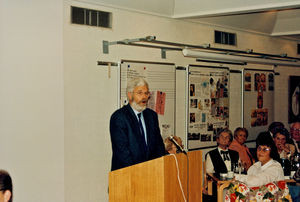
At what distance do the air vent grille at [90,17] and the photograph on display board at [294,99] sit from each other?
18.5ft

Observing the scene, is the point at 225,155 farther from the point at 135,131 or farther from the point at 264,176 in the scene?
the point at 135,131

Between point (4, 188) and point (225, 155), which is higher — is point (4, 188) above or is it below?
above

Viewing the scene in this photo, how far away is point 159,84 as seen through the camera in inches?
244

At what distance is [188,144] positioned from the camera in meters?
6.87

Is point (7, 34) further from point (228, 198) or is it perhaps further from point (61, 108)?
point (228, 198)

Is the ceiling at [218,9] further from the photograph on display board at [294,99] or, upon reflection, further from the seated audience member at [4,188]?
the seated audience member at [4,188]

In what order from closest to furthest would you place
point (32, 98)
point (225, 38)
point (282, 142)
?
point (32, 98) < point (282, 142) < point (225, 38)

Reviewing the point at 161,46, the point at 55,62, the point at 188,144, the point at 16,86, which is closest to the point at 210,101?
the point at 188,144

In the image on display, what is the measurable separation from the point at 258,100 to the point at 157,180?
5.65 meters

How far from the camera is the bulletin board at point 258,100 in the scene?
8.25 metres

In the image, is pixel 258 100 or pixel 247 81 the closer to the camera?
pixel 247 81

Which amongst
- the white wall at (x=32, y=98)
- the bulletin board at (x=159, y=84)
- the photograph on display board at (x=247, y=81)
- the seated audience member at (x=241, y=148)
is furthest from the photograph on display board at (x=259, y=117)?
the white wall at (x=32, y=98)

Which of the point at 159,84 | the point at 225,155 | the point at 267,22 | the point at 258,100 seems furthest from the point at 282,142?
the point at 267,22

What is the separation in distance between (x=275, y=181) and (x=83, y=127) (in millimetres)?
2411
